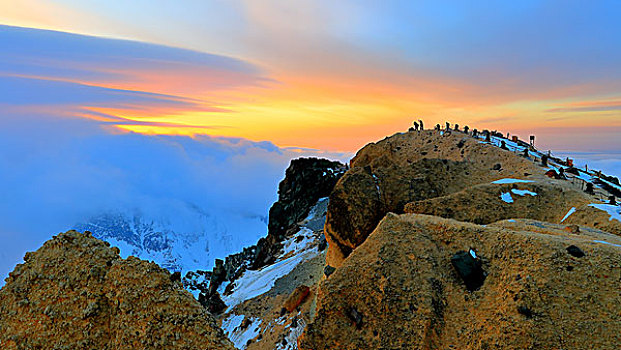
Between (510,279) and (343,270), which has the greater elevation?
(510,279)

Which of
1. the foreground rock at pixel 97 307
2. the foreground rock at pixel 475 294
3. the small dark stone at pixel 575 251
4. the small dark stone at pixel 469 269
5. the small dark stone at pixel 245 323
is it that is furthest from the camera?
the small dark stone at pixel 245 323

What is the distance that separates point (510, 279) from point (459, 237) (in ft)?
11.3

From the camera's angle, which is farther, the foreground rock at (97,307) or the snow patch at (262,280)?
the snow patch at (262,280)

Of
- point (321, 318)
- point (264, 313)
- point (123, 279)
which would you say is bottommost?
point (264, 313)

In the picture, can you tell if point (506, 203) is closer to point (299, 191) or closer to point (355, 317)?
point (355, 317)

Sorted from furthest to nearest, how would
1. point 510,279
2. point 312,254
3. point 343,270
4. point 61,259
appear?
point 312,254
point 343,270
point 510,279
point 61,259

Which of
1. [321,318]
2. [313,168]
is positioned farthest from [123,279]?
[313,168]

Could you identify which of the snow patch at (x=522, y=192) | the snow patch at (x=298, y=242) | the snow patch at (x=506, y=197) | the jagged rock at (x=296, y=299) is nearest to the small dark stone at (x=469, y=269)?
the snow patch at (x=506, y=197)

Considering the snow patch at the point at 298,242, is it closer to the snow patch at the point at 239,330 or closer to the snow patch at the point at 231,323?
the snow patch at the point at 231,323

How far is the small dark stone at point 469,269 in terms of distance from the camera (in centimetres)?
1485

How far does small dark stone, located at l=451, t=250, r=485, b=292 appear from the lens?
585 inches

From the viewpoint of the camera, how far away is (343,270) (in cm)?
1683

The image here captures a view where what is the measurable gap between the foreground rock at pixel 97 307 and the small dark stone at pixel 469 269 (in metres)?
11.4

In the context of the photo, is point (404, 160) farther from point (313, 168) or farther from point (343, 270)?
point (313, 168)
